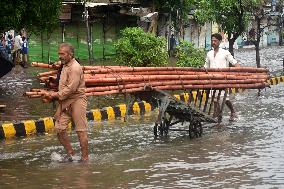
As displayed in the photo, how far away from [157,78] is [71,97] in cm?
191

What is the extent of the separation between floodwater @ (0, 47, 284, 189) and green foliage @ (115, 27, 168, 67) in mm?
8606

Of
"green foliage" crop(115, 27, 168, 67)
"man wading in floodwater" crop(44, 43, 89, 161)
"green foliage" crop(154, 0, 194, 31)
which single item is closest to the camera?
"man wading in floodwater" crop(44, 43, 89, 161)

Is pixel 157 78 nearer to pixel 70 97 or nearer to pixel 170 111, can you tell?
pixel 170 111

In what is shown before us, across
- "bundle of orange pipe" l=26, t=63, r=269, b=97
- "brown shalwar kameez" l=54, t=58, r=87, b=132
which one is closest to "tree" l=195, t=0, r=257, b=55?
"bundle of orange pipe" l=26, t=63, r=269, b=97

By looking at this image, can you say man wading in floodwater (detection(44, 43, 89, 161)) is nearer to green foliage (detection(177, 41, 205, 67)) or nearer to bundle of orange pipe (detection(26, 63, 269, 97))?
bundle of orange pipe (detection(26, 63, 269, 97))

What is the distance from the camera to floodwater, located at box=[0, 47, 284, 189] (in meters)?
8.87

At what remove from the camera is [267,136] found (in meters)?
12.7

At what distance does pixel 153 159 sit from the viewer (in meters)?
10.5

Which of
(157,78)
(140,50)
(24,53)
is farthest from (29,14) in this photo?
(24,53)

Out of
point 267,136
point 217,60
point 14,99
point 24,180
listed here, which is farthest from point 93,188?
point 14,99

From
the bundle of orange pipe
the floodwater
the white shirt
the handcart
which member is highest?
the white shirt

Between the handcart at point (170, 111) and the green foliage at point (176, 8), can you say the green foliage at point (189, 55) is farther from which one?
the green foliage at point (176, 8)

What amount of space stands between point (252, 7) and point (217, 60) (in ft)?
52.3

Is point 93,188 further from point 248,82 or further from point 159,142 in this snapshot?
point 248,82
